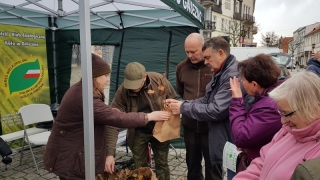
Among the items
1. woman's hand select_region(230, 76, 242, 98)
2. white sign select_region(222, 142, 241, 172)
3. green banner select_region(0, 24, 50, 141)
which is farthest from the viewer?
green banner select_region(0, 24, 50, 141)

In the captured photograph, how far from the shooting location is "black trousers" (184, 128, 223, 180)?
283 centimetres

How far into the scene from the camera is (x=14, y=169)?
14.6ft

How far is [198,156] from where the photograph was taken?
3.02 meters

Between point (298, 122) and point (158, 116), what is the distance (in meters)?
1.30

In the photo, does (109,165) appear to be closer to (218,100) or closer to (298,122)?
(218,100)

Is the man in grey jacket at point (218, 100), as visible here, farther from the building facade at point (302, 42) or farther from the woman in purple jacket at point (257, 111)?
the building facade at point (302, 42)

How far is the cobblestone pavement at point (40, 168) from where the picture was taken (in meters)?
4.16

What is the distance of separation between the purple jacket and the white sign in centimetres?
23

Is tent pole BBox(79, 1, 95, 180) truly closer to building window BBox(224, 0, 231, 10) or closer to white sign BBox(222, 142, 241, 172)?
white sign BBox(222, 142, 241, 172)

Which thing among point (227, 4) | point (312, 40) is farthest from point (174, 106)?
point (312, 40)

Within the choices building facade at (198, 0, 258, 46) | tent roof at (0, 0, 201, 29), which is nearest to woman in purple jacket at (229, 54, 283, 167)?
tent roof at (0, 0, 201, 29)

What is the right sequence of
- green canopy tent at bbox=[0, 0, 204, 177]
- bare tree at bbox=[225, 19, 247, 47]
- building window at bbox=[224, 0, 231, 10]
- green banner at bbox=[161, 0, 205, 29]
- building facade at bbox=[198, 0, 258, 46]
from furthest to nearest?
building window at bbox=[224, 0, 231, 10]
building facade at bbox=[198, 0, 258, 46]
bare tree at bbox=[225, 19, 247, 47]
green canopy tent at bbox=[0, 0, 204, 177]
green banner at bbox=[161, 0, 205, 29]

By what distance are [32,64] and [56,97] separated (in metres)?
1.00

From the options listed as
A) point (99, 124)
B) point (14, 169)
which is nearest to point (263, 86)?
point (99, 124)
